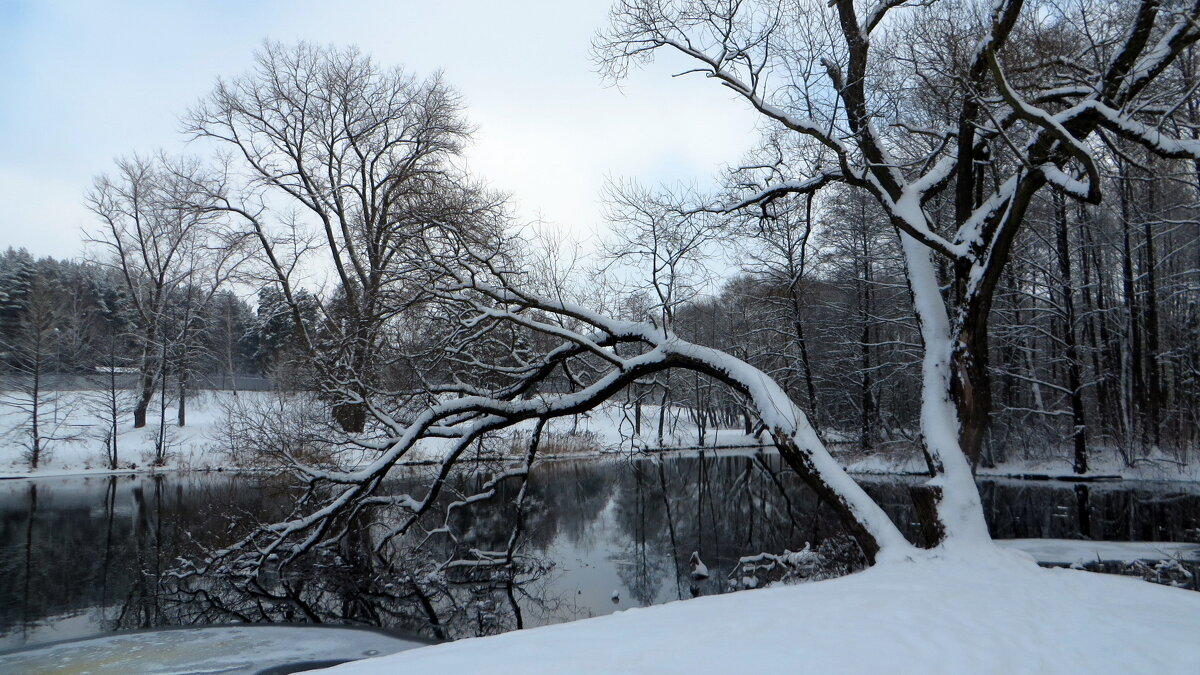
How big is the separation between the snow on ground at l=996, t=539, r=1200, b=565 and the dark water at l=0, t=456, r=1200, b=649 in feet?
3.88

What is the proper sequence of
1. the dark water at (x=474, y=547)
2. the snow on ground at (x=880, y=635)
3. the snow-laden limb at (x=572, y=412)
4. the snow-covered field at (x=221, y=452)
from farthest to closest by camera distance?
1. the snow-covered field at (x=221, y=452)
2. the dark water at (x=474, y=547)
3. the snow-laden limb at (x=572, y=412)
4. the snow on ground at (x=880, y=635)

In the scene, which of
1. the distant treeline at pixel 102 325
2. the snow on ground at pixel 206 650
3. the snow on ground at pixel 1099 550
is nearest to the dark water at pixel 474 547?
the snow on ground at pixel 206 650

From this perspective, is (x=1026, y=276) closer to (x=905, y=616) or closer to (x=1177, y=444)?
(x=1177, y=444)

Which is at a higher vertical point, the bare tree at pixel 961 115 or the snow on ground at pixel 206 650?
the bare tree at pixel 961 115

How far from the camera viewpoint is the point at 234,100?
21.9m

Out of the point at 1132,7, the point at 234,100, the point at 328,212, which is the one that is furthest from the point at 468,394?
the point at 234,100

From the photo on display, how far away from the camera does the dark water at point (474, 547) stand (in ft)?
31.3

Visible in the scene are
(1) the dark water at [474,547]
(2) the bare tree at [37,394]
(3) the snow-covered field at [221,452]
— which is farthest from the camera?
(2) the bare tree at [37,394]

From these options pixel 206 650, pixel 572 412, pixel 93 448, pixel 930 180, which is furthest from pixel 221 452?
pixel 930 180

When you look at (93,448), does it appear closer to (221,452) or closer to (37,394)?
(37,394)

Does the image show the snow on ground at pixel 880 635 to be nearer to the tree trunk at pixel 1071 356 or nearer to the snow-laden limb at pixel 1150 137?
the snow-laden limb at pixel 1150 137

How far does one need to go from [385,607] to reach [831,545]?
6.51 m

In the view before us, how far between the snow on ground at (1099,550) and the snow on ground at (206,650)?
7959mm

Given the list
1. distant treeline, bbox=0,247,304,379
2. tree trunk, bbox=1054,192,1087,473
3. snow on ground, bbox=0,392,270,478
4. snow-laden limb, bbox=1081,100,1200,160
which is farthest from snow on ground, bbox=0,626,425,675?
snow on ground, bbox=0,392,270,478
